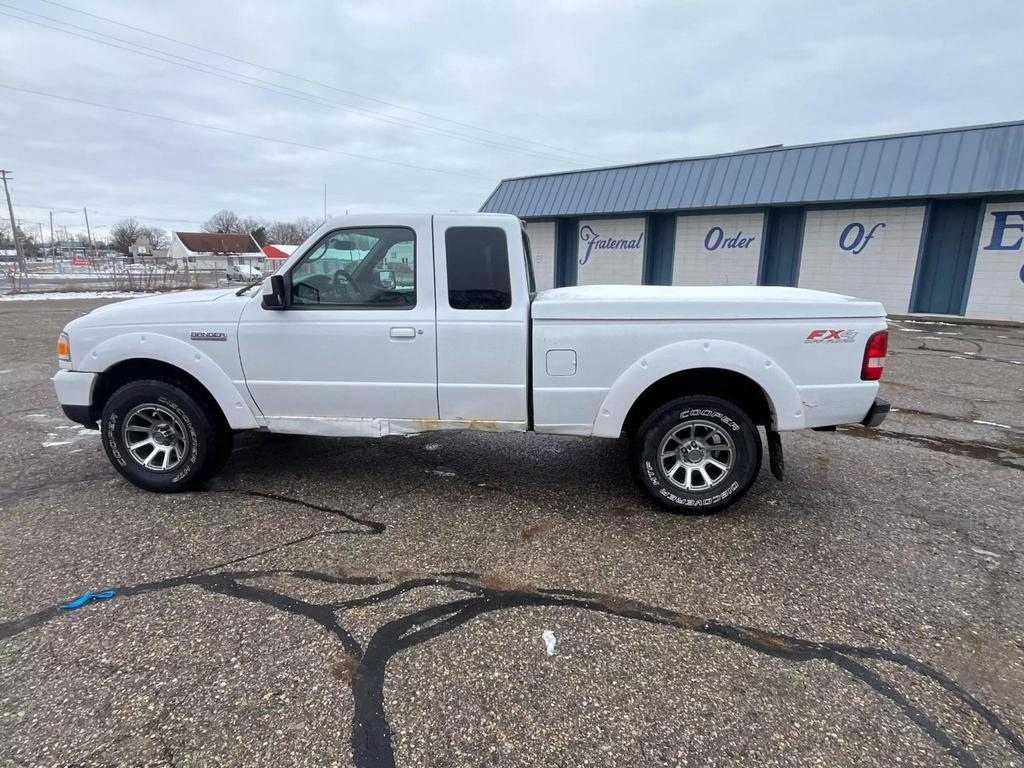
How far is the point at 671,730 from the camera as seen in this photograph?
2.20m

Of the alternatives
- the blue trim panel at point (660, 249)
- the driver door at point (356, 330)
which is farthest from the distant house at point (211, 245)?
the driver door at point (356, 330)

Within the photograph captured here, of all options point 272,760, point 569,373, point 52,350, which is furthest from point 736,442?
point 52,350

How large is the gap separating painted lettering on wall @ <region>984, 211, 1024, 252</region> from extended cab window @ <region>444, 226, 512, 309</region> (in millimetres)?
17275

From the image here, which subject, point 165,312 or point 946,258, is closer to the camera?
point 165,312

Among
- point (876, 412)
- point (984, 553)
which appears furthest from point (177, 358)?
point (984, 553)

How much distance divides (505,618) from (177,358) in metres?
2.92

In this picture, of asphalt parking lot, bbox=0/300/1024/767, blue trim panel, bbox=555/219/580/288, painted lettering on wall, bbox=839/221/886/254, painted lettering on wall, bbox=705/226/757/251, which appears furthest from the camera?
blue trim panel, bbox=555/219/580/288

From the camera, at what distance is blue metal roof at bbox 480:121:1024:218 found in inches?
573

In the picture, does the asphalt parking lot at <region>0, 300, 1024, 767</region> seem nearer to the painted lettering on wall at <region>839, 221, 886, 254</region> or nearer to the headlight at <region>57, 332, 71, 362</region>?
the headlight at <region>57, 332, 71, 362</region>

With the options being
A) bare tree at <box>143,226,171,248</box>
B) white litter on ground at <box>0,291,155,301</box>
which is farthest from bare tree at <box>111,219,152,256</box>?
→ white litter on ground at <box>0,291,155,301</box>

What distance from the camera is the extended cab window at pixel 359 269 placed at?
13.1ft

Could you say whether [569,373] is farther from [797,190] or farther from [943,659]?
[797,190]

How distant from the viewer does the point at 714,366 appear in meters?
3.73

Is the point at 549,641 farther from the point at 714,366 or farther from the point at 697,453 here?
the point at 714,366
